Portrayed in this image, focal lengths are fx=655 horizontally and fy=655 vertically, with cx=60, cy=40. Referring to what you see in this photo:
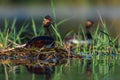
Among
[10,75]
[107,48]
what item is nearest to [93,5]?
[107,48]

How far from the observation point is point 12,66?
927cm

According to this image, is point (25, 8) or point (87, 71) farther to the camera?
point (25, 8)

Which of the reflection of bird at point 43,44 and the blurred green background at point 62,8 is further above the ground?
the blurred green background at point 62,8

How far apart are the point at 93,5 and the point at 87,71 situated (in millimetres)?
23049

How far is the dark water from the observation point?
7.95 metres

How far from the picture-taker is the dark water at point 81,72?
26.1ft

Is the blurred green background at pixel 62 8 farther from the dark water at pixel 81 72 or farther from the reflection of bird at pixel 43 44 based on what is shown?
the dark water at pixel 81 72

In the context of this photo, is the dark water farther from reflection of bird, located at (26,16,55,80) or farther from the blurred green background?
the blurred green background

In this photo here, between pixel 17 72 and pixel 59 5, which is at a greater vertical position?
pixel 59 5

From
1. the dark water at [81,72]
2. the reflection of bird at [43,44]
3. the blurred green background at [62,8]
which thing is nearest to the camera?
the dark water at [81,72]

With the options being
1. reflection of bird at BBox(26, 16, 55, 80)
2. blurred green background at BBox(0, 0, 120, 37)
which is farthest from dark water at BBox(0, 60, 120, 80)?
blurred green background at BBox(0, 0, 120, 37)

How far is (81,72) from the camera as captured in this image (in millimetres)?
8516

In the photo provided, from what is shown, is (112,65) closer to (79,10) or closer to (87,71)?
(87,71)

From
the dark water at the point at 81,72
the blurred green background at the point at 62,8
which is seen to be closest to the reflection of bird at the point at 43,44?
the dark water at the point at 81,72
